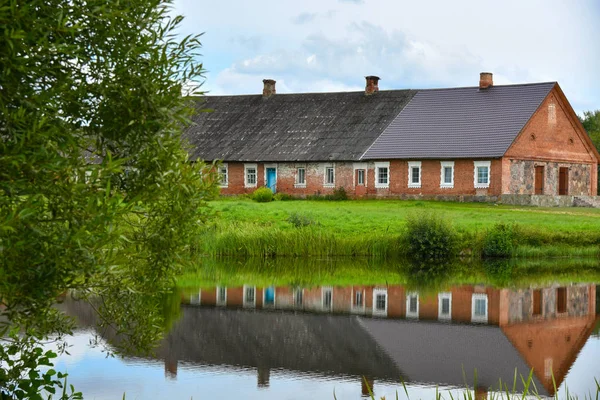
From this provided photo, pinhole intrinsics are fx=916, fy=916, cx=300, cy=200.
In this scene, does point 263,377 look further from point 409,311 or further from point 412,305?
point 412,305

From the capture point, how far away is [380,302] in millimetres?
22047

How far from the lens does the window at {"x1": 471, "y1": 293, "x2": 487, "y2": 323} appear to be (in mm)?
20188

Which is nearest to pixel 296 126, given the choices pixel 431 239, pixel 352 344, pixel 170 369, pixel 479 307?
pixel 431 239

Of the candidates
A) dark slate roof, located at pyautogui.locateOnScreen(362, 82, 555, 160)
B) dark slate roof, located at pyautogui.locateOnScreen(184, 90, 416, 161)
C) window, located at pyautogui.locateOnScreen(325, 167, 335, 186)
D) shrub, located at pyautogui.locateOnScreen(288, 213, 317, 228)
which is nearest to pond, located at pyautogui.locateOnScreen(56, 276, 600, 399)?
shrub, located at pyautogui.locateOnScreen(288, 213, 317, 228)

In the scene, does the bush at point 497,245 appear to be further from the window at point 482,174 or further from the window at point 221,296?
the window at point 482,174

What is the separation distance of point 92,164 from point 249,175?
137 feet

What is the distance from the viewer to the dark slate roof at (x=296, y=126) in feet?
156

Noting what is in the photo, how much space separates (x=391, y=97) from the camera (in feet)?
166

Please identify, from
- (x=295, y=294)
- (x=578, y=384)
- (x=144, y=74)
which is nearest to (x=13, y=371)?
(x=144, y=74)

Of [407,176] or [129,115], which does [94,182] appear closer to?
[129,115]

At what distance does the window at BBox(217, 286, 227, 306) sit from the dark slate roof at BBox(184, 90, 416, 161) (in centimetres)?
2314

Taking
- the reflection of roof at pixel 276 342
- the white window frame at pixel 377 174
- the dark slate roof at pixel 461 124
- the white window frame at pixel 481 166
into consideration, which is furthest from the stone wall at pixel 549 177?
the reflection of roof at pixel 276 342

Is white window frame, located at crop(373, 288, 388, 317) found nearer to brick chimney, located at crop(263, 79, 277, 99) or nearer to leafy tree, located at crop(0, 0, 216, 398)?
leafy tree, located at crop(0, 0, 216, 398)

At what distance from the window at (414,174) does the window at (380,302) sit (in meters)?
22.3
